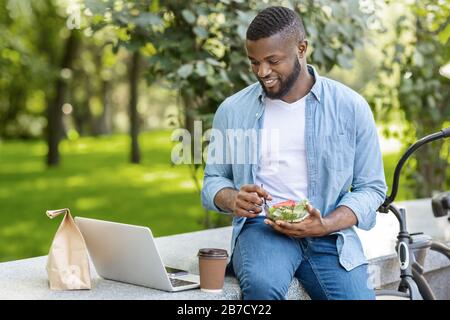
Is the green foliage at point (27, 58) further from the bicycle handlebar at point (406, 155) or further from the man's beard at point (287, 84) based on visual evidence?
the bicycle handlebar at point (406, 155)

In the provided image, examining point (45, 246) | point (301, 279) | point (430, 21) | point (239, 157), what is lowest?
point (45, 246)

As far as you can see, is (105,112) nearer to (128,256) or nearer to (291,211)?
(128,256)

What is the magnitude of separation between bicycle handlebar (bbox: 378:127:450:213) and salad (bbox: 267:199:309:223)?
0.34 m

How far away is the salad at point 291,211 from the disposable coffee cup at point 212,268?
0.81 feet

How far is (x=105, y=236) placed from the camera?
10.6 feet

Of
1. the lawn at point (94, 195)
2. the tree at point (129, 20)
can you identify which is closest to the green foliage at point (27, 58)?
the lawn at point (94, 195)

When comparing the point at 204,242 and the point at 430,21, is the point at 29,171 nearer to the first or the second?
the point at 430,21

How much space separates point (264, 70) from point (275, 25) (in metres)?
0.18

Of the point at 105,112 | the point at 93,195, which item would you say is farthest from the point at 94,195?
the point at 105,112

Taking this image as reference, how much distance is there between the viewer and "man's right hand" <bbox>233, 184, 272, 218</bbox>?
3029 mm

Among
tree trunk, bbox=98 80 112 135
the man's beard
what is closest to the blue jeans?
the man's beard

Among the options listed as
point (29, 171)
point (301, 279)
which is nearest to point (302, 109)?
point (301, 279)

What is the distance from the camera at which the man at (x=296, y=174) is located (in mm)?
3105

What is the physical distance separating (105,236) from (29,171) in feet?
46.5
